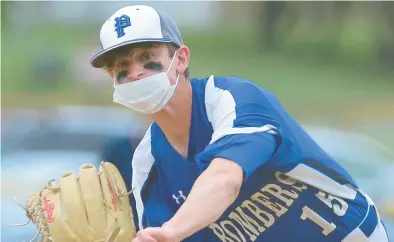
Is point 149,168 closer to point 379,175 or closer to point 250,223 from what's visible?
point 250,223

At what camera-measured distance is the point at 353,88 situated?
2184mm

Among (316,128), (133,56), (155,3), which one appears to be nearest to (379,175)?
(316,128)

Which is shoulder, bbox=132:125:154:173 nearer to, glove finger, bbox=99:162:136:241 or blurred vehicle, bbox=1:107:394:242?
glove finger, bbox=99:162:136:241

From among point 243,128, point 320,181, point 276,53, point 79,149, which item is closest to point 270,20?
point 276,53

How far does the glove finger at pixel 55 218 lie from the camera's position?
50.9 inches

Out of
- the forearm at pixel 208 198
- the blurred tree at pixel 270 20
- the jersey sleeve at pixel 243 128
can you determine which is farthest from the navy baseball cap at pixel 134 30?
the blurred tree at pixel 270 20

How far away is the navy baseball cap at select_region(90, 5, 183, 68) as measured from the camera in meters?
1.10

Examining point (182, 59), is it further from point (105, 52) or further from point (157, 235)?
point (157, 235)

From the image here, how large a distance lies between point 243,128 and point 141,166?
36cm

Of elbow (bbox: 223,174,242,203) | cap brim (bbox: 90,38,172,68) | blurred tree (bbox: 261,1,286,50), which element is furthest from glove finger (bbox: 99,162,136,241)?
blurred tree (bbox: 261,1,286,50)

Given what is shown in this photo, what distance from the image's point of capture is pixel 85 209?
132cm

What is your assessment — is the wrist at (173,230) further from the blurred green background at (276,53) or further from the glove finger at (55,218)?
the blurred green background at (276,53)

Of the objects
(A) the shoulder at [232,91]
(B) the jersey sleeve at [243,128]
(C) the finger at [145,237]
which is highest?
(A) the shoulder at [232,91]

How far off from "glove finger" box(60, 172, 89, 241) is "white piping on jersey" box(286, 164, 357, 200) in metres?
0.39
